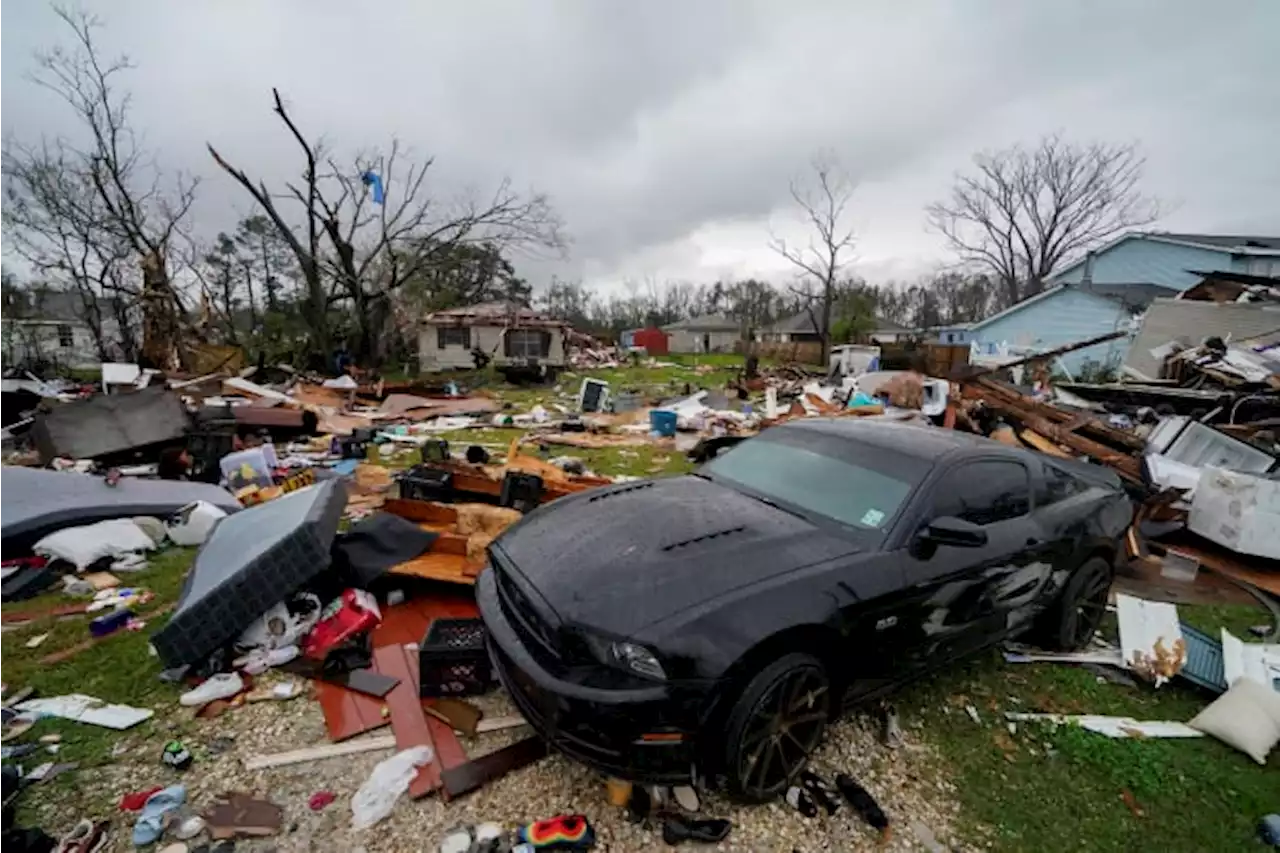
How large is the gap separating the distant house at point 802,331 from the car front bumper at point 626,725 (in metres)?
46.0

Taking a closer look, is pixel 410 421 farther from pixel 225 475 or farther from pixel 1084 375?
pixel 1084 375

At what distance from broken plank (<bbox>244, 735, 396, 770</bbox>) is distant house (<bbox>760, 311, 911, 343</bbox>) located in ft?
150

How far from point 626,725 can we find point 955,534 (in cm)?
174

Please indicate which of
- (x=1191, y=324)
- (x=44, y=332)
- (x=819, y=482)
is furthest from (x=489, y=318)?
(x=819, y=482)

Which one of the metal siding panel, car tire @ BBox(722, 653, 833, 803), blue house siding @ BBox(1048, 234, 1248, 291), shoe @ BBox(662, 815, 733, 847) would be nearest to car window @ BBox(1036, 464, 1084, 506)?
car tire @ BBox(722, 653, 833, 803)

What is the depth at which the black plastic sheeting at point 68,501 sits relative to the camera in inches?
174

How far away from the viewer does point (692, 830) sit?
7.48 ft

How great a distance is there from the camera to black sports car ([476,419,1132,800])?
215 centimetres

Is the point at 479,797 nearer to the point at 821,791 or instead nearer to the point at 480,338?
the point at 821,791

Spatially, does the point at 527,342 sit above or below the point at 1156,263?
below

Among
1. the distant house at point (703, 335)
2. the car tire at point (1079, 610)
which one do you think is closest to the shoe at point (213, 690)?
the car tire at point (1079, 610)

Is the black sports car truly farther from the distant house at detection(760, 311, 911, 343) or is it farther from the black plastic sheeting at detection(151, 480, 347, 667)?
the distant house at detection(760, 311, 911, 343)

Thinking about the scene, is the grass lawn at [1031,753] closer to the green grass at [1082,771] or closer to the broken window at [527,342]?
the green grass at [1082,771]

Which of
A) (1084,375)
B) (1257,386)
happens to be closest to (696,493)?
(1257,386)
